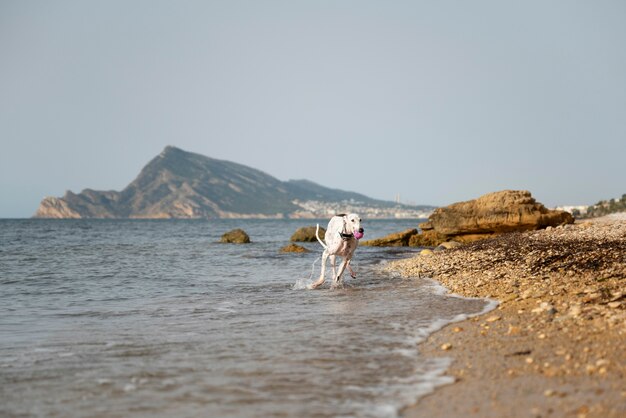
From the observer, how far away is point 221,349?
7.82m

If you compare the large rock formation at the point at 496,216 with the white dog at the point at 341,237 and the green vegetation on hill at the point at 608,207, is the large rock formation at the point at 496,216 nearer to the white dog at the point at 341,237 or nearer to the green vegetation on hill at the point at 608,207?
the white dog at the point at 341,237

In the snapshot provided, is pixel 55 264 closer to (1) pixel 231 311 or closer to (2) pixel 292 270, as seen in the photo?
(2) pixel 292 270

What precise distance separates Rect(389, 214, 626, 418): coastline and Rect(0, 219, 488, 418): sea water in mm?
386

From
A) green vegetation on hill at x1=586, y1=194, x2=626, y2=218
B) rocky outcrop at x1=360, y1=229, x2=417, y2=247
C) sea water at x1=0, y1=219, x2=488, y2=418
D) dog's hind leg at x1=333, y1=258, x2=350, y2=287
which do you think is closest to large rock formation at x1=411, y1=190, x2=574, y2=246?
rocky outcrop at x1=360, y1=229, x2=417, y2=247

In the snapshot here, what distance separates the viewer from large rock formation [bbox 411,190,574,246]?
102ft

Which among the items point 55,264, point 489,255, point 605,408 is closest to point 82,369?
point 605,408

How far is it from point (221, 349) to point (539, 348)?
157 inches

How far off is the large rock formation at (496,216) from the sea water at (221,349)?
1714 cm

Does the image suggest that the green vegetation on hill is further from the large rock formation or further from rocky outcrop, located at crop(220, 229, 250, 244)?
rocky outcrop, located at crop(220, 229, 250, 244)

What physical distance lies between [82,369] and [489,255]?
14846mm

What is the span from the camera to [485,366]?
632 centimetres

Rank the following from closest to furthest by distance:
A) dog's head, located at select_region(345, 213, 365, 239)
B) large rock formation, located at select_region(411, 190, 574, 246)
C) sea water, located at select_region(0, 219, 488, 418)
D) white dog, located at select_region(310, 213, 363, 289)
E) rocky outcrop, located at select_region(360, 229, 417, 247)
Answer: sea water, located at select_region(0, 219, 488, 418) → dog's head, located at select_region(345, 213, 365, 239) → white dog, located at select_region(310, 213, 363, 289) → large rock formation, located at select_region(411, 190, 574, 246) → rocky outcrop, located at select_region(360, 229, 417, 247)

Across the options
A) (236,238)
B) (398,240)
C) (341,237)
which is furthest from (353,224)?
(236,238)

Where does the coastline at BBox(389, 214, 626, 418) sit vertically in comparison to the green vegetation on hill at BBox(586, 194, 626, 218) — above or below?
below
